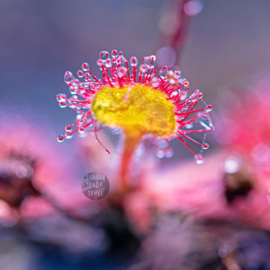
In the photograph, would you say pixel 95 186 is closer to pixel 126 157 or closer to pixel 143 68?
pixel 126 157

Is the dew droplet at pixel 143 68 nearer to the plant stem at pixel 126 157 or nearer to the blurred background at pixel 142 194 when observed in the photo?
the plant stem at pixel 126 157

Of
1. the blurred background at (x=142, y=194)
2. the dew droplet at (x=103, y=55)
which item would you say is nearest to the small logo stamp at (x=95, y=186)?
the blurred background at (x=142, y=194)

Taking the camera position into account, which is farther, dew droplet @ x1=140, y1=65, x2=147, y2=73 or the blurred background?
the blurred background

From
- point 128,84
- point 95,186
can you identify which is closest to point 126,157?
Result: point 95,186

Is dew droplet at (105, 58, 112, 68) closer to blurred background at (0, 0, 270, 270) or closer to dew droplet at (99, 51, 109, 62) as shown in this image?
dew droplet at (99, 51, 109, 62)

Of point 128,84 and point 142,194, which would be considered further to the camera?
point 142,194

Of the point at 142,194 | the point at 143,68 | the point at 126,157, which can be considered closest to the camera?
the point at 143,68

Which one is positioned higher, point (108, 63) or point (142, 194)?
point (108, 63)

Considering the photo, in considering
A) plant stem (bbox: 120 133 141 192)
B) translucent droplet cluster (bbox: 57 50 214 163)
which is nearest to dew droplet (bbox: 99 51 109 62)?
translucent droplet cluster (bbox: 57 50 214 163)
